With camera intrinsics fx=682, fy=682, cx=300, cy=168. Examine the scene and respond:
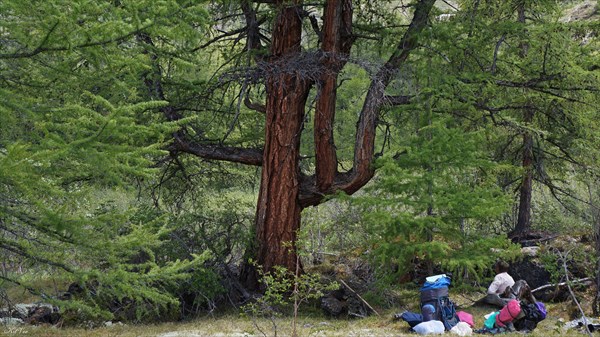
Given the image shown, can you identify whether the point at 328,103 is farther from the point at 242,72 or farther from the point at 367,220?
the point at 367,220

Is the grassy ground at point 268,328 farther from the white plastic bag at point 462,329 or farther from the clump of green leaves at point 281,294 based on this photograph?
the white plastic bag at point 462,329

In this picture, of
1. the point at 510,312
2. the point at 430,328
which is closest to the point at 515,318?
the point at 510,312

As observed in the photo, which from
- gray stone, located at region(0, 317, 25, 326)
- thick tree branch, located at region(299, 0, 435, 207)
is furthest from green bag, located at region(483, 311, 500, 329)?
gray stone, located at region(0, 317, 25, 326)

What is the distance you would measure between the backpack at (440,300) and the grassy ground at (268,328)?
50 cm

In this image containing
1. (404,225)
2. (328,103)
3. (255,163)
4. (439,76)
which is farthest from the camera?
(255,163)

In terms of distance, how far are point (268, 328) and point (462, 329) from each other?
2.67 m

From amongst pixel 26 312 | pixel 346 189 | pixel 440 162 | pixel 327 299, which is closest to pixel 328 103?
pixel 346 189

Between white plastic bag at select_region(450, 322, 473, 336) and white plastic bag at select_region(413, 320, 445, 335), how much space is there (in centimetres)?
17

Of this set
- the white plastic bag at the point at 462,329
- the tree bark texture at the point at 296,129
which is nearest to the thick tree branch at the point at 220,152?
the tree bark texture at the point at 296,129

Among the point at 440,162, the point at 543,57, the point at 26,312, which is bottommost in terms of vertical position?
the point at 26,312

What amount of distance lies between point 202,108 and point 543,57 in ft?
19.9

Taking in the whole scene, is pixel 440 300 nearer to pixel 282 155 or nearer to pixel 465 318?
pixel 465 318

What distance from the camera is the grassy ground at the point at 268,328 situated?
30.1 ft

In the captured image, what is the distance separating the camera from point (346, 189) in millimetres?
11789
